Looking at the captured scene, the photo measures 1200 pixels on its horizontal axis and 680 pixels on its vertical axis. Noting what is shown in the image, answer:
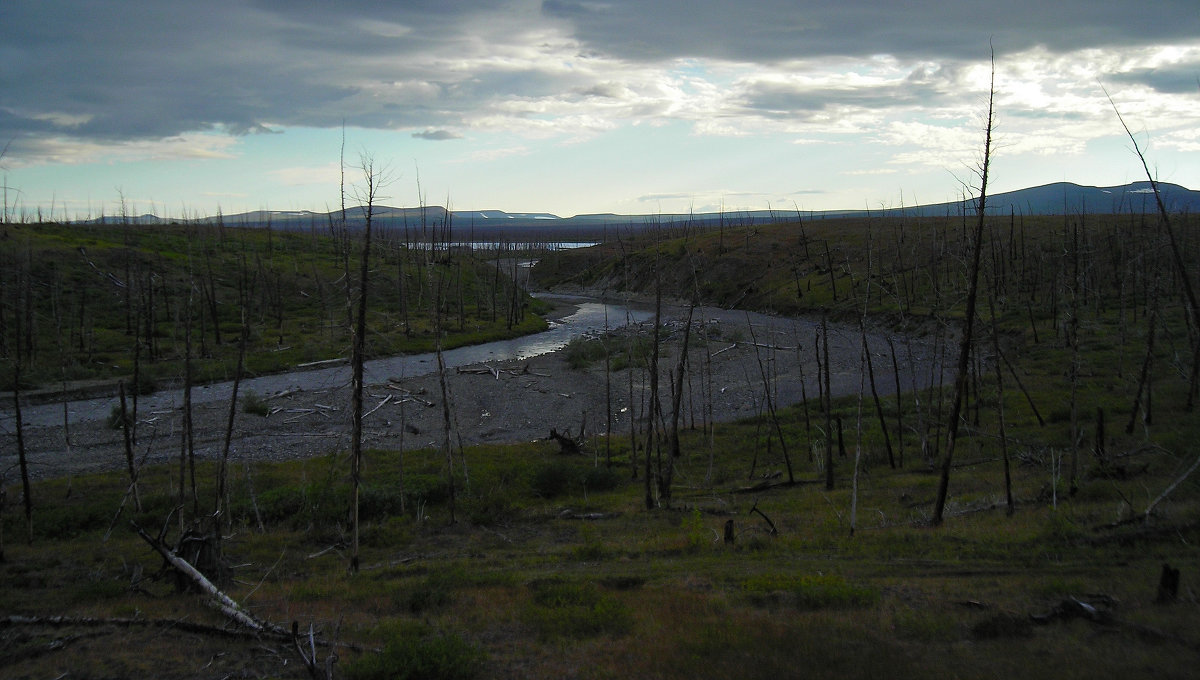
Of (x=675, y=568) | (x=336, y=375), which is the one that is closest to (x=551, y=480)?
(x=675, y=568)

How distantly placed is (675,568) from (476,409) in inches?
1053

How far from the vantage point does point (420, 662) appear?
31.7 feet

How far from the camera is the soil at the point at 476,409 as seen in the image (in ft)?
100

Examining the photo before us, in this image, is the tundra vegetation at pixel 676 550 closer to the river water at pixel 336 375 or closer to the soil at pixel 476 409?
the soil at pixel 476 409

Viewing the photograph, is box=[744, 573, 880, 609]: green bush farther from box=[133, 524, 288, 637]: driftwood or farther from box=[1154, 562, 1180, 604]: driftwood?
box=[133, 524, 288, 637]: driftwood

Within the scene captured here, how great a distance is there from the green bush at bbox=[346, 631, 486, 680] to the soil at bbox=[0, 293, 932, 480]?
13.5 metres

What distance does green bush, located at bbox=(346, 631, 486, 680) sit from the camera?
31.4 feet

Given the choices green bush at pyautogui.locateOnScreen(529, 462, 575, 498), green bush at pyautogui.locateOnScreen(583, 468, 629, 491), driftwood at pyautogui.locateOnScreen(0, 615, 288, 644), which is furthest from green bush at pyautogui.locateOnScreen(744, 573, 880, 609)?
green bush at pyautogui.locateOnScreen(529, 462, 575, 498)

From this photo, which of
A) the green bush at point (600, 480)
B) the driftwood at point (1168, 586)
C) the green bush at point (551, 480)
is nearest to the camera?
the driftwood at point (1168, 586)

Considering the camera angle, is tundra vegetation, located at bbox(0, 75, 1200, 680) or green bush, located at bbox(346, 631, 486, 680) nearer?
green bush, located at bbox(346, 631, 486, 680)

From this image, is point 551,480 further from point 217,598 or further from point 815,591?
point 815,591

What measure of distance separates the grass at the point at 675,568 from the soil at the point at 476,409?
3.50 m

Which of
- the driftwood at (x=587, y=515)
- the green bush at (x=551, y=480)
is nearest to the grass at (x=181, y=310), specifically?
the green bush at (x=551, y=480)

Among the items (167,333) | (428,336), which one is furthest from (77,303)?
(428,336)
